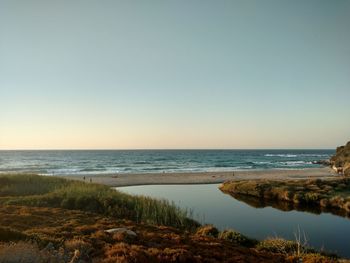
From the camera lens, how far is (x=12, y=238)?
354 inches

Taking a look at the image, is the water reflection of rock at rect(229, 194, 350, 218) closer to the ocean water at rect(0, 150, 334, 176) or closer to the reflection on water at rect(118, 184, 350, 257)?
the reflection on water at rect(118, 184, 350, 257)

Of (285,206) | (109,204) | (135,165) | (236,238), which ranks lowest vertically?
(135,165)

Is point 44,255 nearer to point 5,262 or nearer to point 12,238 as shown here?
point 5,262

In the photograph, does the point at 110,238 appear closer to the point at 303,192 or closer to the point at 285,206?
the point at 285,206

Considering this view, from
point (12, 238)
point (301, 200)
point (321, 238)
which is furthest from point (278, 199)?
point (12, 238)

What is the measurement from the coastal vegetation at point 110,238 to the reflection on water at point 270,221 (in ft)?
13.4

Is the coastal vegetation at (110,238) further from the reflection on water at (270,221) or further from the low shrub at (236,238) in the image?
the reflection on water at (270,221)

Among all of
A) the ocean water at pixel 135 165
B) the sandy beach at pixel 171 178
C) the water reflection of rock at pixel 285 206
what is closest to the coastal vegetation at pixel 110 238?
the water reflection of rock at pixel 285 206

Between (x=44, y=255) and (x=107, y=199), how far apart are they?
1455 centimetres

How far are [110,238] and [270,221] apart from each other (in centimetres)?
1598

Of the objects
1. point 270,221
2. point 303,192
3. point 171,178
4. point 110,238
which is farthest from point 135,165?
point 110,238

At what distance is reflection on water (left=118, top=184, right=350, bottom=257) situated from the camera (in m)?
19.2

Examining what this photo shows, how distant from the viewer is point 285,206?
29703 millimetres

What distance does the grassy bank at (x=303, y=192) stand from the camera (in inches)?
1171
